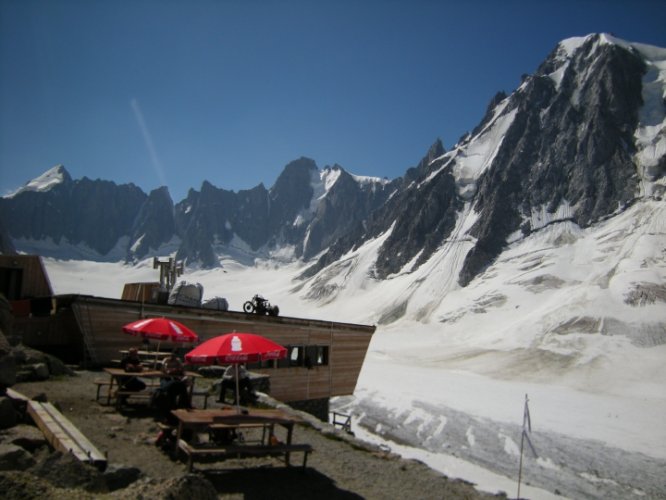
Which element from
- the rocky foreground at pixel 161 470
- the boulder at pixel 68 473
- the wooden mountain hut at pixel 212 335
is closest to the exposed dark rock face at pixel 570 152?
the wooden mountain hut at pixel 212 335

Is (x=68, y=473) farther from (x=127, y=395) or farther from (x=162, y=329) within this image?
(x=162, y=329)

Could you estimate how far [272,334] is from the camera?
73.9ft

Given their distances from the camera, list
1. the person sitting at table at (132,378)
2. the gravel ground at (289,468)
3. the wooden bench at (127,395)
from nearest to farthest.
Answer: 1. the gravel ground at (289,468)
2. the wooden bench at (127,395)
3. the person sitting at table at (132,378)

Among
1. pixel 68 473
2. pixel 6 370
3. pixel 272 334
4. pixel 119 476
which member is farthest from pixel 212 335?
pixel 68 473

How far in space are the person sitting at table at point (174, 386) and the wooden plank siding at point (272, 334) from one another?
6101mm

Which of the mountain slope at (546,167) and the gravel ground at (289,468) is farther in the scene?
the mountain slope at (546,167)

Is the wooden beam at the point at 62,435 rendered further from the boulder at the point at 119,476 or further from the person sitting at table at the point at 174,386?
the person sitting at table at the point at 174,386

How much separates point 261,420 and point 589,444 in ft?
98.4

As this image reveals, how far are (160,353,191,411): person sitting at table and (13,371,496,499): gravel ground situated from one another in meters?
0.81

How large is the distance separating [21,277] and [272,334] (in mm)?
14649

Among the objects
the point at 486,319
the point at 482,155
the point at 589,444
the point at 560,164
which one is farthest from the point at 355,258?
the point at 589,444

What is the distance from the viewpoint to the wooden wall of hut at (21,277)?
84.6ft

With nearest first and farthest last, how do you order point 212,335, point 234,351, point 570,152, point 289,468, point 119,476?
point 119,476 → point 234,351 → point 289,468 → point 212,335 → point 570,152

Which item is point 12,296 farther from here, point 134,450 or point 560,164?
point 560,164
